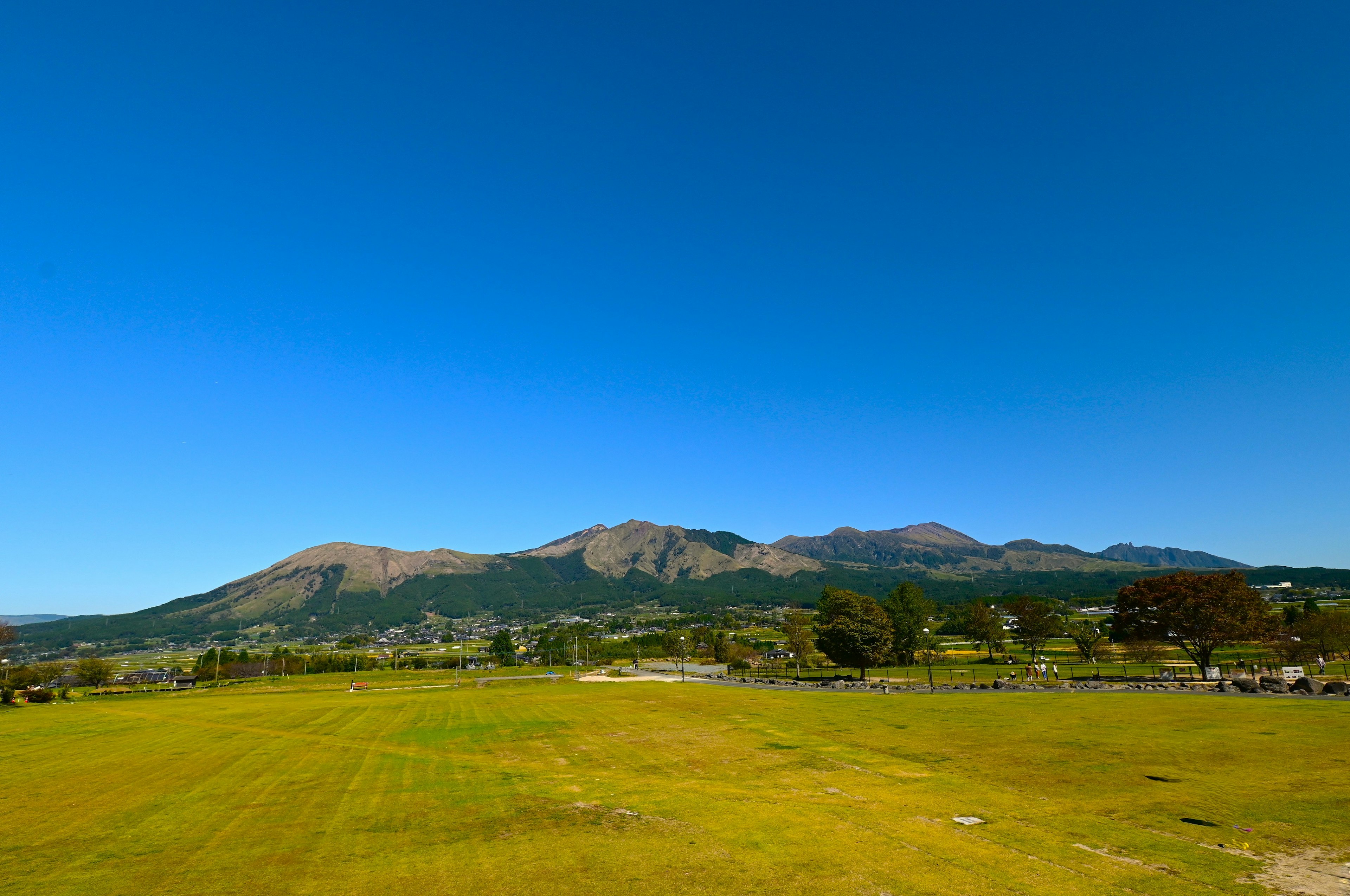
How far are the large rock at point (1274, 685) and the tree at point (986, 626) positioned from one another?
2279 inches

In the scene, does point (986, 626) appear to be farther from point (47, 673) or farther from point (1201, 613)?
point (47, 673)

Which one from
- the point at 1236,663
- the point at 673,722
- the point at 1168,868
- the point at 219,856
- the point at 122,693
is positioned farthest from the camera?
the point at 122,693

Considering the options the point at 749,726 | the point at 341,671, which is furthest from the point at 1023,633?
the point at 341,671

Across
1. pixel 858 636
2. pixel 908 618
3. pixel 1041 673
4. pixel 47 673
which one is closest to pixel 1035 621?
pixel 908 618

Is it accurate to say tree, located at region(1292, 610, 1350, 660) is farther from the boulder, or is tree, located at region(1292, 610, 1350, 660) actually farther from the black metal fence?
the boulder

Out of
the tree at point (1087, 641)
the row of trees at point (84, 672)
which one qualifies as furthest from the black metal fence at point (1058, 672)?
the row of trees at point (84, 672)

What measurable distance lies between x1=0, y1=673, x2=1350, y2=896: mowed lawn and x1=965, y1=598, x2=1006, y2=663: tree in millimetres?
66180

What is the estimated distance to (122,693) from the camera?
94438mm

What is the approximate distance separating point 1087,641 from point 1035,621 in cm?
671

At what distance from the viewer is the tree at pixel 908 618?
9794 cm

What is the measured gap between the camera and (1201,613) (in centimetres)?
5325

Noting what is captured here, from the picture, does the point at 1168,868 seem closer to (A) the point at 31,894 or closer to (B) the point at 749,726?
(A) the point at 31,894

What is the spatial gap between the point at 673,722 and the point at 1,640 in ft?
382

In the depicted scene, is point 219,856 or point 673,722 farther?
point 673,722
